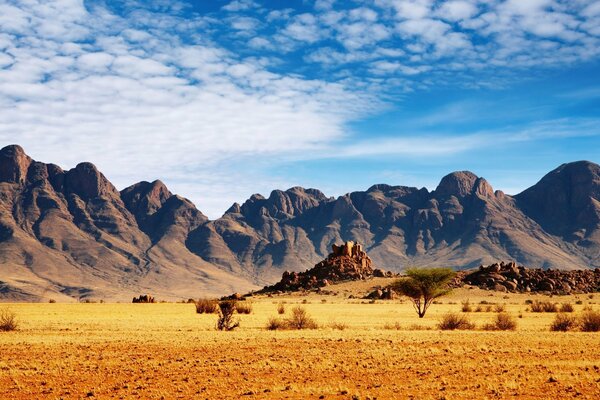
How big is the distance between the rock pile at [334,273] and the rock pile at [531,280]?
62.6ft

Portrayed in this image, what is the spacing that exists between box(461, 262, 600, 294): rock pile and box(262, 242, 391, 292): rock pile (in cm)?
1909

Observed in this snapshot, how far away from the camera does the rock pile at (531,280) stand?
301ft

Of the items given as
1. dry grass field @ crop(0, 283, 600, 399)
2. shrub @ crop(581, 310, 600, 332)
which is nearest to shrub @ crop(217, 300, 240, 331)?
dry grass field @ crop(0, 283, 600, 399)

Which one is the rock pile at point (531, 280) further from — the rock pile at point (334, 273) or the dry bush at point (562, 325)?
the dry bush at point (562, 325)

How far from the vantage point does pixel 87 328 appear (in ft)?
116

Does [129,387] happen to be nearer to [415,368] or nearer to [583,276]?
[415,368]

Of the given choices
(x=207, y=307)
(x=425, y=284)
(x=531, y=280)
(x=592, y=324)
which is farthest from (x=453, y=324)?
(x=531, y=280)

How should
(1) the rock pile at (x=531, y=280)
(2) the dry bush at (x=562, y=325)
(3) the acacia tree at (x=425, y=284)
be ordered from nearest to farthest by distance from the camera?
(2) the dry bush at (x=562, y=325)
(3) the acacia tree at (x=425, y=284)
(1) the rock pile at (x=531, y=280)

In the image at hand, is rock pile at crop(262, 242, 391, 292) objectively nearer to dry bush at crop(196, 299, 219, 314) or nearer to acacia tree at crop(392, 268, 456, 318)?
dry bush at crop(196, 299, 219, 314)

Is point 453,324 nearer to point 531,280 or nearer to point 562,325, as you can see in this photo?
point 562,325

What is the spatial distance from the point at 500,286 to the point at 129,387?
267 feet

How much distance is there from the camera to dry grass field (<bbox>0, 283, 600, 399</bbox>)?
16125mm

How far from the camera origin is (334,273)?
11169cm

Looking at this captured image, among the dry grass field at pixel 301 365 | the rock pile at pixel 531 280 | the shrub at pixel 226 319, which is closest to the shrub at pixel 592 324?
the dry grass field at pixel 301 365
